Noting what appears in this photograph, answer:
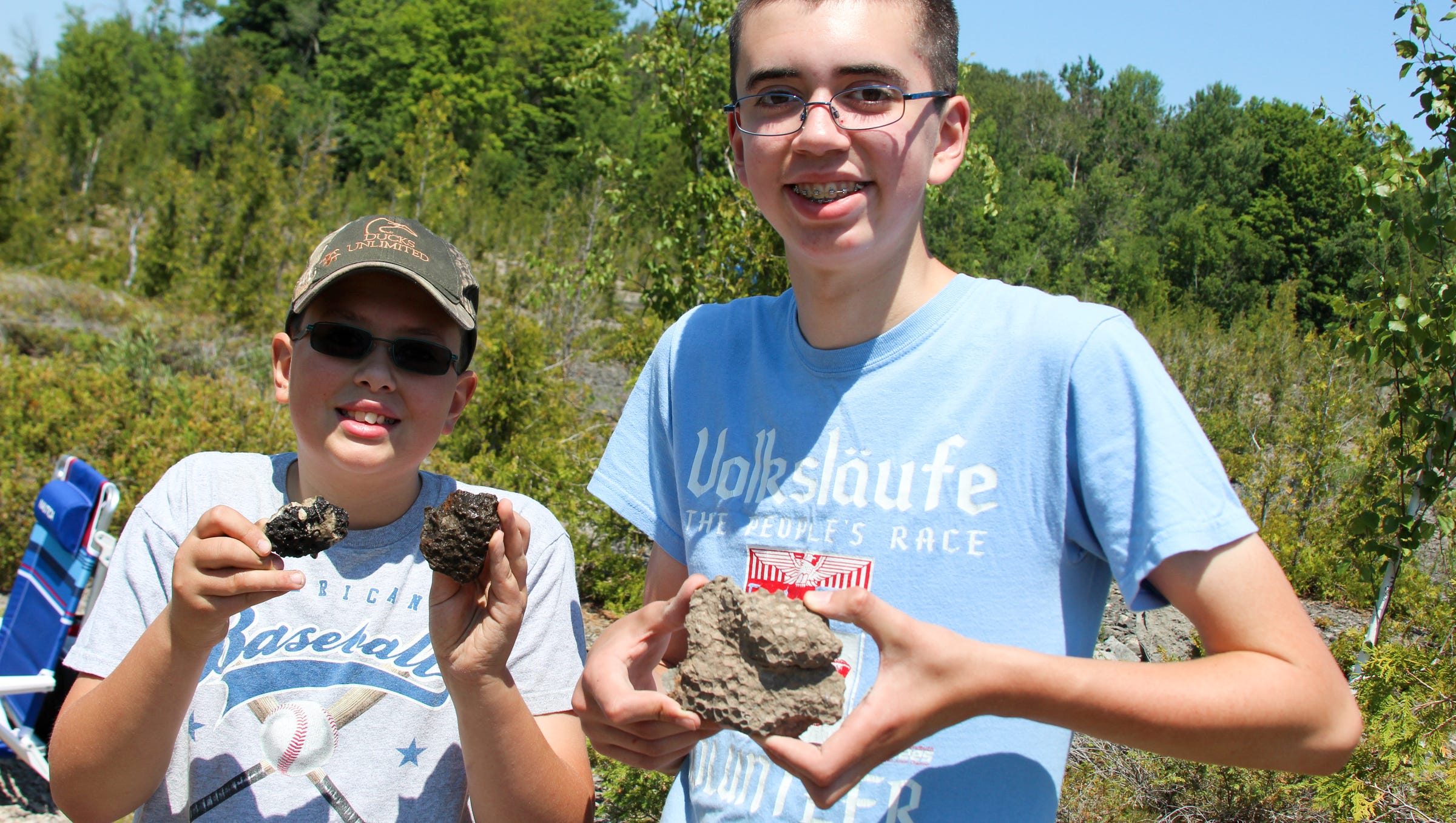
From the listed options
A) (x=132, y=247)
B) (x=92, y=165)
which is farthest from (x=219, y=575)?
(x=92, y=165)

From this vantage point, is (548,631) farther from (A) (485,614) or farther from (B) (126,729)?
(B) (126,729)

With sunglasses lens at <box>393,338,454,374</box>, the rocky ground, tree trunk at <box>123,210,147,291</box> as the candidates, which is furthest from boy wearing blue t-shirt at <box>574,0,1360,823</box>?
tree trunk at <box>123,210,147,291</box>

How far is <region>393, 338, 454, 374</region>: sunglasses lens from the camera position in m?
2.09

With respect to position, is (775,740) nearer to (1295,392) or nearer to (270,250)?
(1295,392)

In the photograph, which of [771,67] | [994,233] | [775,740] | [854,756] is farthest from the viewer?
[994,233]

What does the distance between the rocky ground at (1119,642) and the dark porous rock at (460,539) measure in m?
2.79

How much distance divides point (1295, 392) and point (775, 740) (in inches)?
614

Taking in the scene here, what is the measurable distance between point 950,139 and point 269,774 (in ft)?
6.11

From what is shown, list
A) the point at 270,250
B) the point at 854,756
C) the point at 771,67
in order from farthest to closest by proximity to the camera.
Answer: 1. the point at 270,250
2. the point at 771,67
3. the point at 854,756

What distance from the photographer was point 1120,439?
56.6 inches

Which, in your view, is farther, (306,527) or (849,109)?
(306,527)

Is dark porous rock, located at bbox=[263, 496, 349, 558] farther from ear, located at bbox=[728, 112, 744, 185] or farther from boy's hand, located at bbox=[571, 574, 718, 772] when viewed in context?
ear, located at bbox=[728, 112, 744, 185]

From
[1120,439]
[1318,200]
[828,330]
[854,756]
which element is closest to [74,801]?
[854,756]

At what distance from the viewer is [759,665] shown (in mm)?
1692
